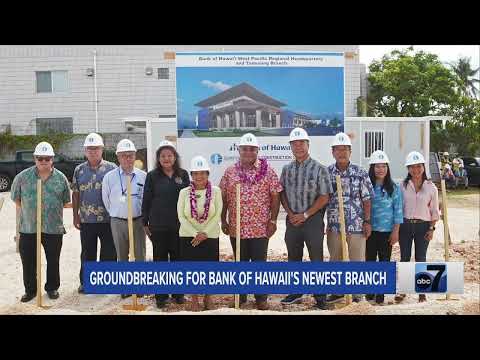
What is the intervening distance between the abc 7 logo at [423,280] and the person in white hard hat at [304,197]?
1052 millimetres

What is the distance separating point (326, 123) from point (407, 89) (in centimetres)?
1495

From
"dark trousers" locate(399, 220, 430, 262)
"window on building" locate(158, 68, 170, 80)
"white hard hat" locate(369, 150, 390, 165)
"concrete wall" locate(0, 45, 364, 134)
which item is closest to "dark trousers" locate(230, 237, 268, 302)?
"white hard hat" locate(369, 150, 390, 165)

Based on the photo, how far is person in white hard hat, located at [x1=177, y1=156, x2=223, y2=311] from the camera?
474 cm

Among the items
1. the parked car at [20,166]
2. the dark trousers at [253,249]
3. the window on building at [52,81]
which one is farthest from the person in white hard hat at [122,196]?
the window on building at [52,81]

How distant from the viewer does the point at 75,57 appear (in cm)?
2297

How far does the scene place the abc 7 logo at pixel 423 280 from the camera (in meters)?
5.16

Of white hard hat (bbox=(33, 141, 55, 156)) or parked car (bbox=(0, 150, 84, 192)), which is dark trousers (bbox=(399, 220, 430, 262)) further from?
parked car (bbox=(0, 150, 84, 192))

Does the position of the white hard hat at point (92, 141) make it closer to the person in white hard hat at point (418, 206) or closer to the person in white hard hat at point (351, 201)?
the person in white hard hat at point (351, 201)

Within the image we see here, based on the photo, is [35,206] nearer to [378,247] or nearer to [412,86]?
[378,247]

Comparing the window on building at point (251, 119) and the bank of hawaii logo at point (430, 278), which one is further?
the window on building at point (251, 119)

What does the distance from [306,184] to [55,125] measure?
20.0 meters

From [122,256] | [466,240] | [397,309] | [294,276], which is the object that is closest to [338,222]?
[294,276]

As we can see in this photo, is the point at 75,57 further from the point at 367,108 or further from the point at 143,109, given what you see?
the point at 367,108

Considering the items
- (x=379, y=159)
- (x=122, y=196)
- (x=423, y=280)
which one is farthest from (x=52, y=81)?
(x=423, y=280)
